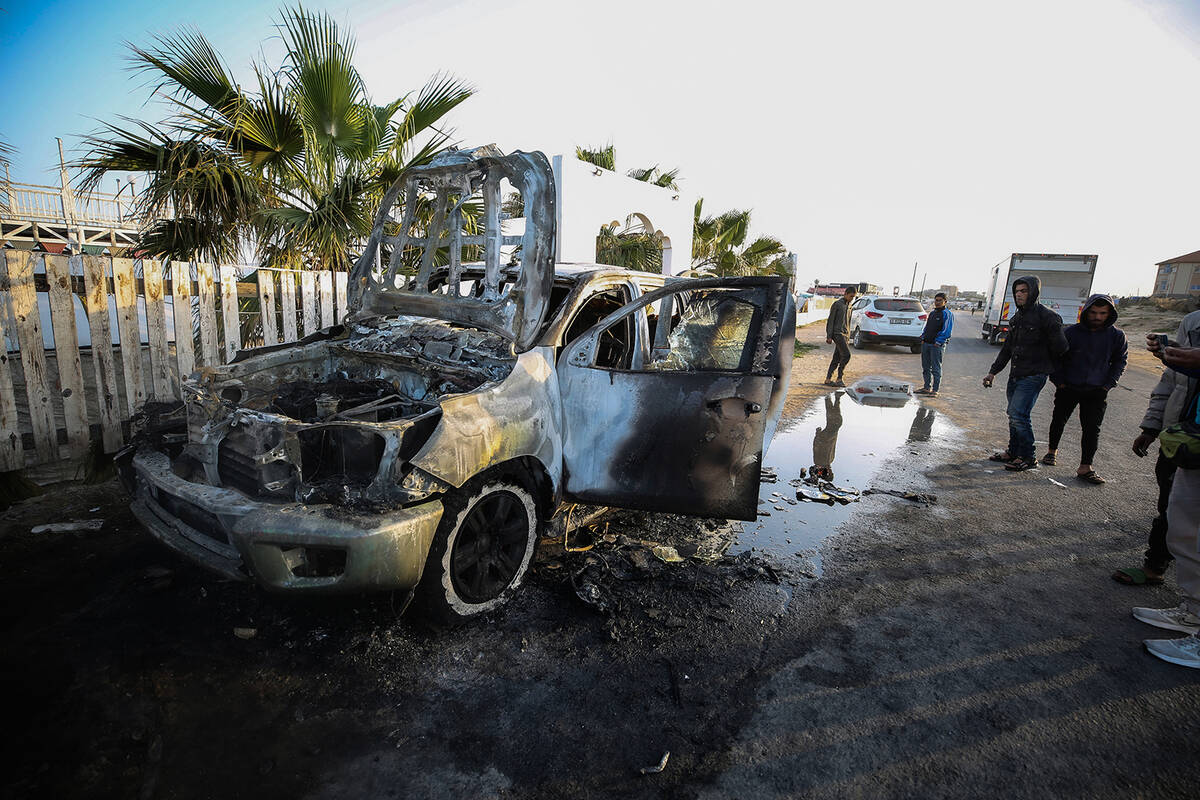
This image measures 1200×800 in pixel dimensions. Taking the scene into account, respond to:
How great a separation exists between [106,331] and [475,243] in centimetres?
368

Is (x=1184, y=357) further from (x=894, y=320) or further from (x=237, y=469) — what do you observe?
(x=894, y=320)

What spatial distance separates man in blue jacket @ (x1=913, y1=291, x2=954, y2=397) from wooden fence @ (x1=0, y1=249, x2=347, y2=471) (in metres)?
9.03

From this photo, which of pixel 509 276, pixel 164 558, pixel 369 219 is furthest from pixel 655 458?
pixel 369 219

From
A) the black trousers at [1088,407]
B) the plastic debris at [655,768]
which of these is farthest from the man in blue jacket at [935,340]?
the plastic debris at [655,768]

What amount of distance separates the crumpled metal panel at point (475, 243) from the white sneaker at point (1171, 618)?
352 centimetres

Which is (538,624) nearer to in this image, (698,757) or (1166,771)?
(698,757)

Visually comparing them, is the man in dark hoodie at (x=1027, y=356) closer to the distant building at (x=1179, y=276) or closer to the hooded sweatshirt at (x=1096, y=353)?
the hooded sweatshirt at (x=1096, y=353)

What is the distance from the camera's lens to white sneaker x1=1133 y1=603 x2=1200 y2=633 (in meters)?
2.91

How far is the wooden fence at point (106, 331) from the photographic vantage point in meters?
4.47

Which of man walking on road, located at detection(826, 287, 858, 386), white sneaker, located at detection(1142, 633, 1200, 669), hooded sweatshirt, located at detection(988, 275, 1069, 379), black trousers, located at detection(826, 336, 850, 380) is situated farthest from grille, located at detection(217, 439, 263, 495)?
black trousers, located at detection(826, 336, 850, 380)

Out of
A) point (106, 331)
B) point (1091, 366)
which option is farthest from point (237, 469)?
point (1091, 366)

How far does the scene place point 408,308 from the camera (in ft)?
12.4

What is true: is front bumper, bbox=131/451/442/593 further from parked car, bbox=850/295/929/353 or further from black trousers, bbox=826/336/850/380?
parked car, bbox=850/295/929/353

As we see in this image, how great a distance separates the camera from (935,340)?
30.2 ft
